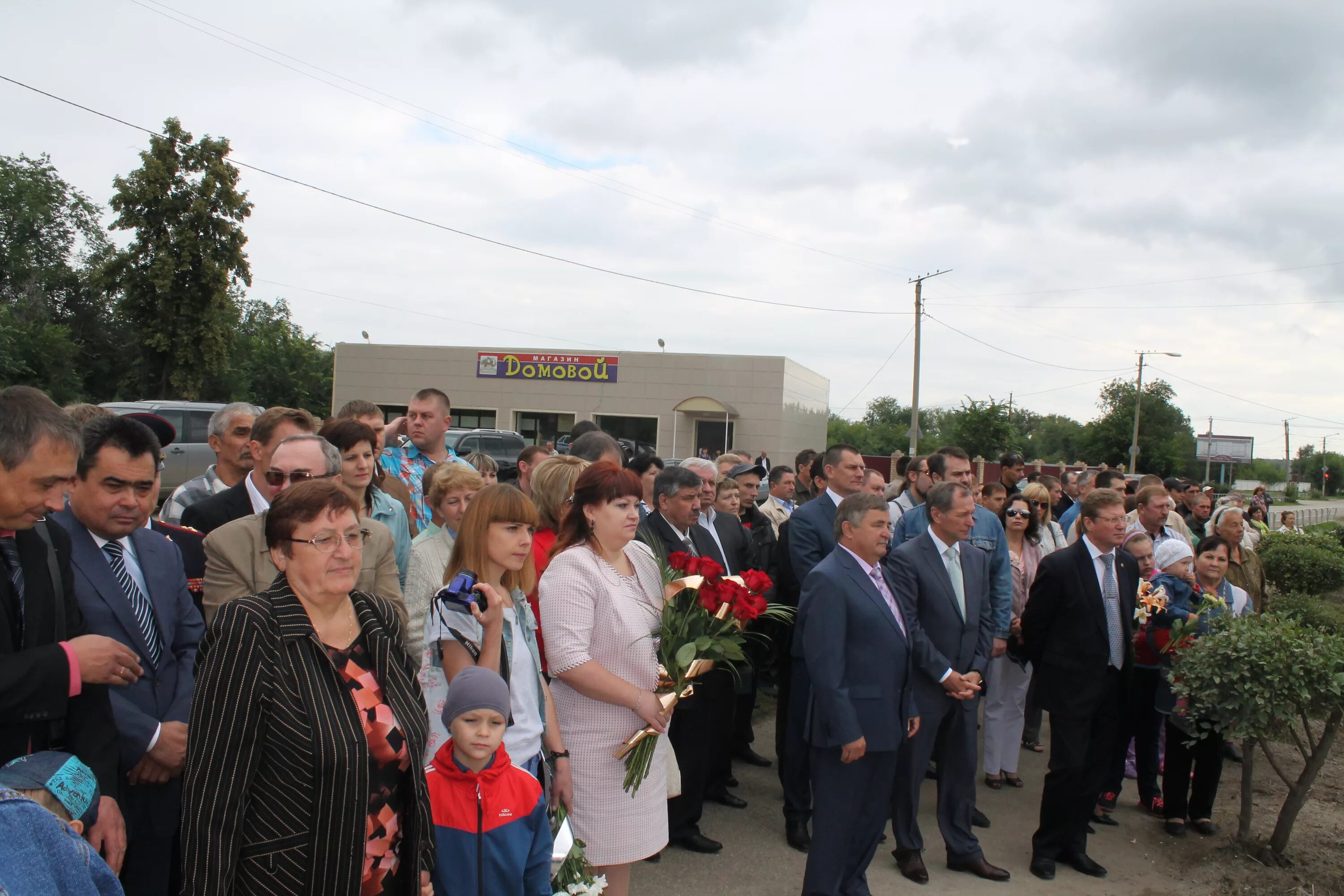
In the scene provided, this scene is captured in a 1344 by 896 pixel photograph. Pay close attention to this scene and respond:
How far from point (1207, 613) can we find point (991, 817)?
76.2 inches

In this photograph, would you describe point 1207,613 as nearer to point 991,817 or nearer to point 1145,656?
point 1145,656

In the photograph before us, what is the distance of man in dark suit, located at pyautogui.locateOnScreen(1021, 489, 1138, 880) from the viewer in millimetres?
5113

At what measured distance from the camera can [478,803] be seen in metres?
2.84

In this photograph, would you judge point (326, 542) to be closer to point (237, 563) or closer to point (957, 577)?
point (237, 563)

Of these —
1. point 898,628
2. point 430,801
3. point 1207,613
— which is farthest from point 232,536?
point 1207,613

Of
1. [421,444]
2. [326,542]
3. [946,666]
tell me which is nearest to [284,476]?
[326,542]

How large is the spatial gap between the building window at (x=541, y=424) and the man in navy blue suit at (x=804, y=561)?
29813 millimetres

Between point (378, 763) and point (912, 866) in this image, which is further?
point (912, 866)

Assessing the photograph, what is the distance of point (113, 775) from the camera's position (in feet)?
8.21

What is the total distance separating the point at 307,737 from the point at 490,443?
778 inches

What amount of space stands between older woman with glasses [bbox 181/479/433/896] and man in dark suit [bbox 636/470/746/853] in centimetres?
247

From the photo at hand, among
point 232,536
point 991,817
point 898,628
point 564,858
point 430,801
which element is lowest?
point 991,817

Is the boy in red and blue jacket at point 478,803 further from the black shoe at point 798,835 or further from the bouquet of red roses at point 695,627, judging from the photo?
the black shoe at point 798,835

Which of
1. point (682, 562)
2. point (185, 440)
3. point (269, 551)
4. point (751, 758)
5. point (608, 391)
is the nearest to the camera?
point (269, 551)
